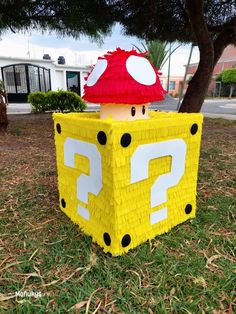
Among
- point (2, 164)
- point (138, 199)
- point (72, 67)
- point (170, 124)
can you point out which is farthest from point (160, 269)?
point (72, 67)

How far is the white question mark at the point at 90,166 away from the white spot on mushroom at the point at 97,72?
0.39m

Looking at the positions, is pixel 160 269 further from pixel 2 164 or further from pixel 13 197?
pixel 2 164

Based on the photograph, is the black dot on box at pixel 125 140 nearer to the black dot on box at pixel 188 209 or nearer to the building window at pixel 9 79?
the black dot on box at pixel 188 209

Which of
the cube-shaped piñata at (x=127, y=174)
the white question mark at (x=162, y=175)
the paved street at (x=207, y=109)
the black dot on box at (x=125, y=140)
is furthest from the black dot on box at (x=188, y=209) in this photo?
the paved street at (x=207, y=109)

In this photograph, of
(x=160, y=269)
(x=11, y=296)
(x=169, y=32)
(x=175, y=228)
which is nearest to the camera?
(x=11, y=296)

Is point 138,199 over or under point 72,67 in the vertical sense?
under

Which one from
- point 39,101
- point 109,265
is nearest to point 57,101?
point 39,101

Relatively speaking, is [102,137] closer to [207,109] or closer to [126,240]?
[126,240]

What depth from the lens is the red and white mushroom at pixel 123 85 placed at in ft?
4.75

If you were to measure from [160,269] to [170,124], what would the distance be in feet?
2.73

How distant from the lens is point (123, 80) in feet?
4.76

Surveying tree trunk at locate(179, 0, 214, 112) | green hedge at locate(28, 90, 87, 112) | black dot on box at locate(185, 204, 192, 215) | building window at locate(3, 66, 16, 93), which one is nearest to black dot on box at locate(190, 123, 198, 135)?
black dot on box at locate(185, 204, 192, 215)

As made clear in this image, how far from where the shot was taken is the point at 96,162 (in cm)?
145

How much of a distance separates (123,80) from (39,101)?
26.0 ft
